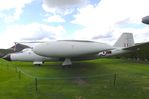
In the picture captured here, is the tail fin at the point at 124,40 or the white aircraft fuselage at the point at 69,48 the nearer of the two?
the white aircraft fuselage at the point at 69,48

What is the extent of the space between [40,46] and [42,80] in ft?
5.87

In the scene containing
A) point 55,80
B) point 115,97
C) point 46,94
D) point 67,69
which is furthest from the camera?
point 67,69

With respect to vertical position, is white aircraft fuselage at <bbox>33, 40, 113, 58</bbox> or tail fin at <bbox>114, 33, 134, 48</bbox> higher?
tail fin at <bbox>114, 33, 134, 48</bbox>

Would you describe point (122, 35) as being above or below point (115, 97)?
above

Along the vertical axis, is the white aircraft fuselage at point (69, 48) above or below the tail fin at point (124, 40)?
below

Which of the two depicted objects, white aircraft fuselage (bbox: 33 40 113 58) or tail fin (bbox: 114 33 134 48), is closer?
white aircraft fuselage (bbox: 33 40 113 58)

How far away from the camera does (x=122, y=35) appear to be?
23.9m

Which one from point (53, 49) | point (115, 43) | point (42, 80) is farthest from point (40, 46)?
point (115, 43)

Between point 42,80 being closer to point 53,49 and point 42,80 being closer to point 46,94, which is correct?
point 53,49

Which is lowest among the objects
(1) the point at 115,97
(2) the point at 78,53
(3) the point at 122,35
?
(1) the point at 115,97

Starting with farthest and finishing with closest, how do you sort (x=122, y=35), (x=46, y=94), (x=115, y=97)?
(x=122, y=35) → (x=46, y=94) → (x=115, y=97)

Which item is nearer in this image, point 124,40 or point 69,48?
point 69,48

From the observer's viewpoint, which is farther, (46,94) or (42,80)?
(42,80)

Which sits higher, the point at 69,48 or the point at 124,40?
the point at 124,40
